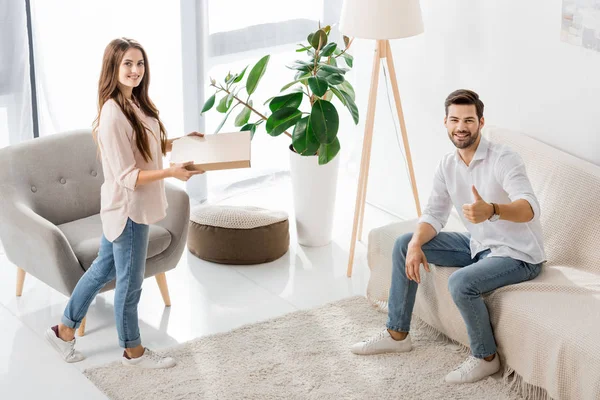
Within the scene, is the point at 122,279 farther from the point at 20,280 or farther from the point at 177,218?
the point at 20,280

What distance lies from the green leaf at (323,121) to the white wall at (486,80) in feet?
2.09

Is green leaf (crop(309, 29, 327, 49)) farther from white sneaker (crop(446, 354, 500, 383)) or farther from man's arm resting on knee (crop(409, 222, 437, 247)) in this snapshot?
white sneaker (crop(446, 354, 500, 383))

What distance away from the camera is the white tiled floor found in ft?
10.5

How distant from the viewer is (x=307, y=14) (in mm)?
4938

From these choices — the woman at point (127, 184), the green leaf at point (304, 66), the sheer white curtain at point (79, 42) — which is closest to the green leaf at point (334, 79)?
the green leaf at point (304, 66)

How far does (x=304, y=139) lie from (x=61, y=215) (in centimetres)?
110

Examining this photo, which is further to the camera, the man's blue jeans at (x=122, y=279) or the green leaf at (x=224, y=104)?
the green leaf at (x=224, y=104)

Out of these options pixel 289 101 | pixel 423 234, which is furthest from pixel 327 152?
pixel 423 234

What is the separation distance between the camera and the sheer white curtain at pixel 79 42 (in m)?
4.00

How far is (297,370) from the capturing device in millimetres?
3213

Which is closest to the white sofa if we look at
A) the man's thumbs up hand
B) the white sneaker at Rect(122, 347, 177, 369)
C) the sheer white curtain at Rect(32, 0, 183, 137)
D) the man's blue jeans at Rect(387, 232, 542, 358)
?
the man's blue jeans at Rect(387, 232, 542, 358)

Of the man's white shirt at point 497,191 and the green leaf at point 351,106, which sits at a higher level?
the green leaf at point 351,106

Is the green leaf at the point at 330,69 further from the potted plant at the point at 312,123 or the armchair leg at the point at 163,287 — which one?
the armchair leg at the point at 163,287

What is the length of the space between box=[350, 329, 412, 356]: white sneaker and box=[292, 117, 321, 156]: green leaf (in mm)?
987
